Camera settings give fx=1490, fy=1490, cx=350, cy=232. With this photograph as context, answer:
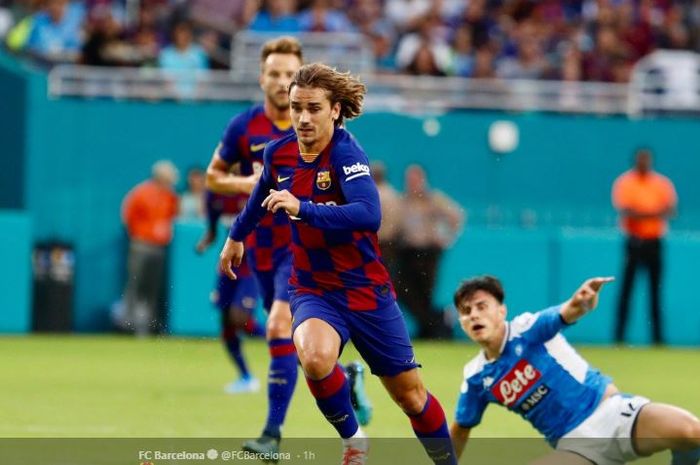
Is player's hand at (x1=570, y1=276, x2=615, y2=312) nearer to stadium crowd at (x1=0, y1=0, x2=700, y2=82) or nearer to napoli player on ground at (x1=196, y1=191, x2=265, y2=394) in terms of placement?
napoli player on ground at (x1=196, y1=191, x2=265, y2=394)

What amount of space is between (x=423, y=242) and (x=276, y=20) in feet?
11.5

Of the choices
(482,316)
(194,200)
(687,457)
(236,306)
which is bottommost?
(194,200)

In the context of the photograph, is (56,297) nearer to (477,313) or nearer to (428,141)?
(428,141)

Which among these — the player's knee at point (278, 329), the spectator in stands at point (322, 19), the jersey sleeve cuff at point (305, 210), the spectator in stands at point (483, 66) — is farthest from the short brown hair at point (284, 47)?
the spectator in stands at point (483, 66)

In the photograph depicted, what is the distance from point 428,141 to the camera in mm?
19891

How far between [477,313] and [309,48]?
11447mm

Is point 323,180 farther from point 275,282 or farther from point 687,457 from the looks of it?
point 275,282

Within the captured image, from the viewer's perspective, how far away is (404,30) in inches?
800

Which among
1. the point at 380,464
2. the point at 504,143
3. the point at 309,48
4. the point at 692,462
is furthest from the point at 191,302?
the point at 692,462

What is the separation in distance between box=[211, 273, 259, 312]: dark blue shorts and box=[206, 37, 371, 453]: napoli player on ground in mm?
1586

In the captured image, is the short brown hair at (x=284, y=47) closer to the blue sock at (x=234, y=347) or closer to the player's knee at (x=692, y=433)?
the blue sock at (x=234, y=347)

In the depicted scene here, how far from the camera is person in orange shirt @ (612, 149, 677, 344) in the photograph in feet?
59.3

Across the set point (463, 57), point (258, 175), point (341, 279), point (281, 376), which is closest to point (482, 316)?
point (341, 279)

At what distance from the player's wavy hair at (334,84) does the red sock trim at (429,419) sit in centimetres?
145
